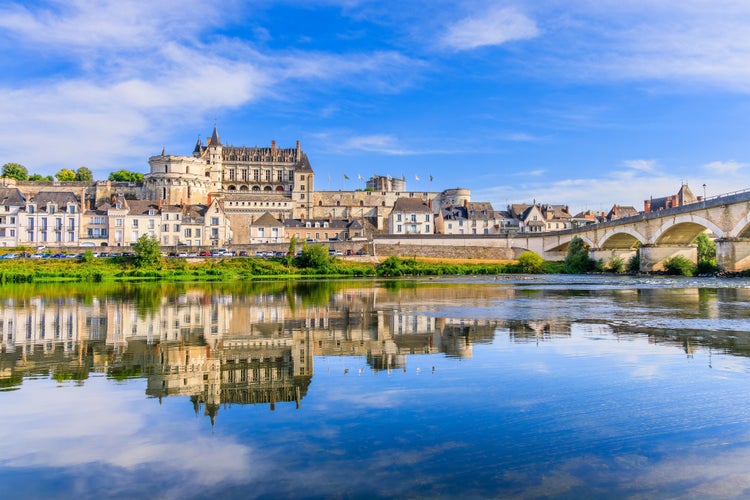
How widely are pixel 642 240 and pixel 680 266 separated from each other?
213 inches

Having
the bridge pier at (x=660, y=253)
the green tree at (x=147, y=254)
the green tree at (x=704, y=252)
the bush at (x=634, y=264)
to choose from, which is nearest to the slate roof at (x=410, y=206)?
the bush at (x=634, y=264)

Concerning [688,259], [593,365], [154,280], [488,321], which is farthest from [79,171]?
[593,365]

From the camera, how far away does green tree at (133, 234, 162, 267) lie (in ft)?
182

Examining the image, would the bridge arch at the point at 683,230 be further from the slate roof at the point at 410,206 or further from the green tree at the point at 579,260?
the slate roof at the point at 410,206

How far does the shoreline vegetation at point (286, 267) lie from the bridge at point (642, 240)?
1.34 metres

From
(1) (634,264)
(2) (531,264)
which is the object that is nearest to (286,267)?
(2) (531,264)

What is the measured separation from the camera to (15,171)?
9819 centimetres

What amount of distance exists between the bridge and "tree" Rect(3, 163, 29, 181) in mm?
62136

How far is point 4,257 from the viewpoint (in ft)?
184

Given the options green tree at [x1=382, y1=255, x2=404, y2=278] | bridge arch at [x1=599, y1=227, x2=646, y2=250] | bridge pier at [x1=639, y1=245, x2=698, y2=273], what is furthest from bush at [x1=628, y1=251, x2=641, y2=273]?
green tree at [x1=382, y1=255, x2=404, y2=278]

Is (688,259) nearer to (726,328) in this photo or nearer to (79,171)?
(726,328)

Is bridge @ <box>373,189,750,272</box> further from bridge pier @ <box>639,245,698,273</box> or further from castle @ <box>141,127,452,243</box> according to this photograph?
castle @ <box>141,127,452,243</box>

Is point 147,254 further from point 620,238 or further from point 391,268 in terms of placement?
point 620,238

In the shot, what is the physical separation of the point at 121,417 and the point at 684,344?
11.3 meters
